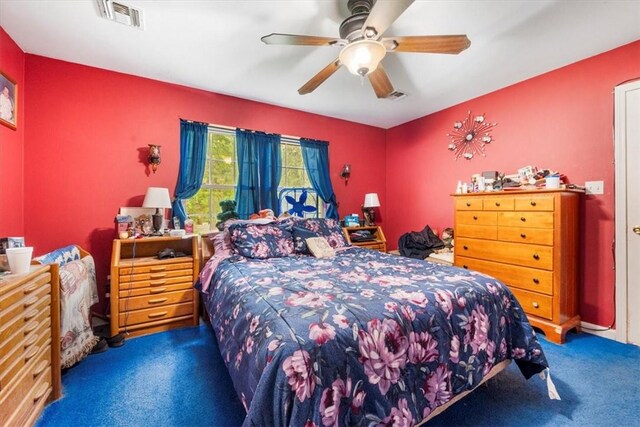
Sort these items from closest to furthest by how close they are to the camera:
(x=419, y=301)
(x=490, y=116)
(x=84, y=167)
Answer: (x=419, y=301) → (x=84, y=167) → (x=490, y=116)

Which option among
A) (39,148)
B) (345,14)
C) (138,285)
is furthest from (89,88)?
(345,14)

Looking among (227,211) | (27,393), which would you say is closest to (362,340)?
(27,393)

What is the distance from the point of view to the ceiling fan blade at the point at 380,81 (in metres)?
1.99

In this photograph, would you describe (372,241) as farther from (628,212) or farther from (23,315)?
(23,315)

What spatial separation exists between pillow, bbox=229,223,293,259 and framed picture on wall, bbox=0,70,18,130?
1795 millimetres

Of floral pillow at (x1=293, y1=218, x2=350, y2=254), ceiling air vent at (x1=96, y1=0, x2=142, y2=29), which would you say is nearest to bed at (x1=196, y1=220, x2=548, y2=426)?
floral pillow at (x1=293, y1=218, x2=350, y2=254)

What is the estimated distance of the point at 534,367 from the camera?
1647 mm

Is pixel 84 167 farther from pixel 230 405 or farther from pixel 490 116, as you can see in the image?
pixel 490 116

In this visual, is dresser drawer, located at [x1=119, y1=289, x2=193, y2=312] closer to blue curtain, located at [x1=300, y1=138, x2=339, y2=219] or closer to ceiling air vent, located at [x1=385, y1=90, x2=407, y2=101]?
blue curtain, located at [x1=300, y1=138, x2=339, y2=219]

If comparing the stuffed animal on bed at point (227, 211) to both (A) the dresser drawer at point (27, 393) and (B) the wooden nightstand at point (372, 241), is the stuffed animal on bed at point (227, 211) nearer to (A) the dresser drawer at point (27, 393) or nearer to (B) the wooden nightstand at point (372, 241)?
(B) the wooden nightstand at point (372, 241)

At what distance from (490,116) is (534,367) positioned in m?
2.65

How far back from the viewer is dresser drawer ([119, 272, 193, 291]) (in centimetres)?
234

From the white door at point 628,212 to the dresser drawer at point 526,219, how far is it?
59 cm

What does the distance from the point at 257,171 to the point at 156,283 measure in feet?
5.29
